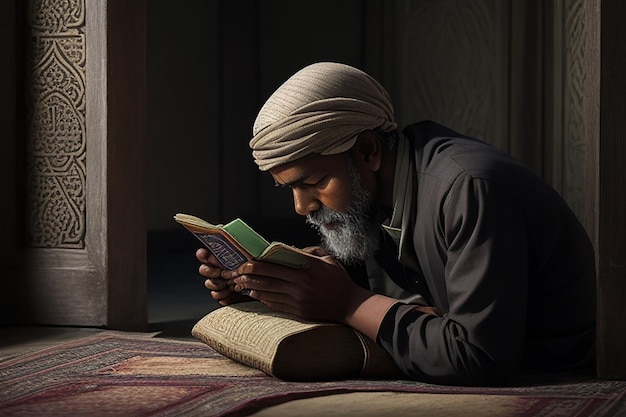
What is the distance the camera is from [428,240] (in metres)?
3.57

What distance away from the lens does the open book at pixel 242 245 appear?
141 inches

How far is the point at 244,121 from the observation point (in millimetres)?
11453

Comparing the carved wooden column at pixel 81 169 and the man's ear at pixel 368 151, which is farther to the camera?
the carved wooden column at pixel 81 169

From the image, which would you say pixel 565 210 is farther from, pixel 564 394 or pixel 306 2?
pixel 306 2

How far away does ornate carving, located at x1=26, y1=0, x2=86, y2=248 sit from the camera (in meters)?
5.46

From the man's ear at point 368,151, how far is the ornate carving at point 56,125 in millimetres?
2099

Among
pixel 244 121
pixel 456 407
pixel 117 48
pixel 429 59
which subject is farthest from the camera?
pixel 244 121

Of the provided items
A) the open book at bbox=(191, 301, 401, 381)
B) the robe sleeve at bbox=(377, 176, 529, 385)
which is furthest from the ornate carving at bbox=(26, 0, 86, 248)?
the robe sleeve at bbox=(377, 176, 529, 385)

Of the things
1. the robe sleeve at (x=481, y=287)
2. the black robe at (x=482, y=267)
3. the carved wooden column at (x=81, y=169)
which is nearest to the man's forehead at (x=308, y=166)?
the black robe at (x=482, y=267)

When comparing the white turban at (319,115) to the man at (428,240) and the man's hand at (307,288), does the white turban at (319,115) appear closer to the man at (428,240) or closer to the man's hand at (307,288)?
the man at (428,240)

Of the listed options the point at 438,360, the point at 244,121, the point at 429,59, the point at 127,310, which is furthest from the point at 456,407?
the point at 244,121

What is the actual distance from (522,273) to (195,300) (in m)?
3.48

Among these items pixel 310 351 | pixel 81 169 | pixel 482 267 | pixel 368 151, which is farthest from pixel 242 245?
pixel 81 169

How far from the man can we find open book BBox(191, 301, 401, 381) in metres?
0.06
